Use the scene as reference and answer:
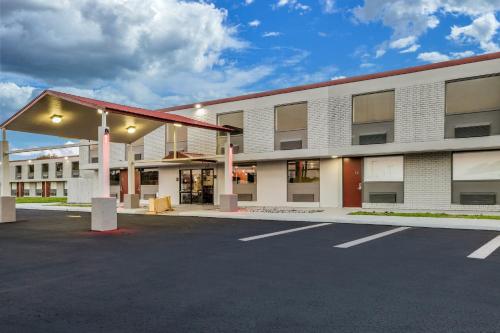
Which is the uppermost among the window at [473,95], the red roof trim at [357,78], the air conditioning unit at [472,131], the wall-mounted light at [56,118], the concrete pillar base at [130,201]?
the red roof trim at [357,78]

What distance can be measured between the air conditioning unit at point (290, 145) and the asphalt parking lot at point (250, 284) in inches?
493

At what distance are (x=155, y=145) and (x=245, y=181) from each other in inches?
321

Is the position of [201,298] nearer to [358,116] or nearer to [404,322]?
[404,322]

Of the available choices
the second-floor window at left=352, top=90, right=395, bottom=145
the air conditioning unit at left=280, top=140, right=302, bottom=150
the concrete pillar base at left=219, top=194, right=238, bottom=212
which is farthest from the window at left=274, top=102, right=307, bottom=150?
the concrete pillar base at left=219, top=194, right=238, bottom=212

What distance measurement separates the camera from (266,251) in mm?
8867

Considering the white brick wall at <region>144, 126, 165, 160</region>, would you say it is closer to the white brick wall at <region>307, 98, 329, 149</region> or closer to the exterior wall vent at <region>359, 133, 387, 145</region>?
the white brick wall at <region>307, 98, 329, 149</region>

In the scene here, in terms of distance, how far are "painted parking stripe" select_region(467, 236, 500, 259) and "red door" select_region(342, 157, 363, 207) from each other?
11.5 meters

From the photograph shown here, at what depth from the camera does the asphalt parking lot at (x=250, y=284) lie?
4.32 metres

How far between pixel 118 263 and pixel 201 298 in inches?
123

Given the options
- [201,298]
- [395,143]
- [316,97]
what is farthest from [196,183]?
[201,298]

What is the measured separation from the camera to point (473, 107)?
1830 centimetres

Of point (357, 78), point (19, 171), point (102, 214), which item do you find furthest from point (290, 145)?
point (19, 171)

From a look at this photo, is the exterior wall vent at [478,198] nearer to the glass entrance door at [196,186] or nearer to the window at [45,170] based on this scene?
the glass entrance door at [196,186]

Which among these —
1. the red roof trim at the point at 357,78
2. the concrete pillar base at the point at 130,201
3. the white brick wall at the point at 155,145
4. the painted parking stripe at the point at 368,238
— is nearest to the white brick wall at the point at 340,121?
the red roof trim at the point at 357,78
